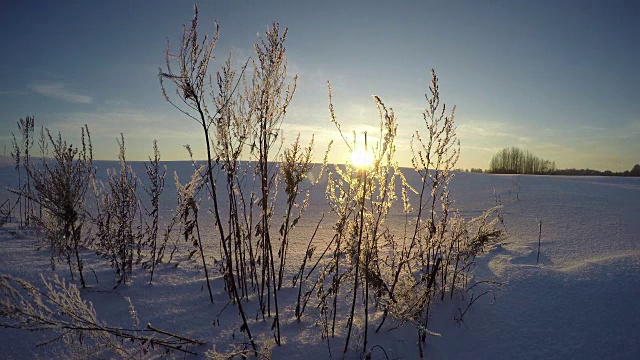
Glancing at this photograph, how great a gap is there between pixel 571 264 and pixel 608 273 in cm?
53

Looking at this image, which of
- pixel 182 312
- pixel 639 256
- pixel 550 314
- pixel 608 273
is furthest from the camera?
pixel 639 256

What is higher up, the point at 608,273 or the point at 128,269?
the point at 608,273

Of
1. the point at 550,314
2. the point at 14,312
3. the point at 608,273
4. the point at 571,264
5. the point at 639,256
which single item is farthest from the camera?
the point at 571,264

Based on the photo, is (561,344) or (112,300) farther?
(112,300)

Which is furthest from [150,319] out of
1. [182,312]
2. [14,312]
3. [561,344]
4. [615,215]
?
[615,215]

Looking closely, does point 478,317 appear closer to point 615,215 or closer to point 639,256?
point 639,256

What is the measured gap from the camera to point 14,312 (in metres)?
1.62

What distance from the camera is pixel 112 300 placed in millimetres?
3055

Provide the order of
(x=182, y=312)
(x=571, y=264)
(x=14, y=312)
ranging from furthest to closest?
(x=571, y=264) → (x=182, y=312) → (x=14, y=312)

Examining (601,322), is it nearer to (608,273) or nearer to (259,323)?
(608,273)

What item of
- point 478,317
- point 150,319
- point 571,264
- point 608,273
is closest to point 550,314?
point 478,317

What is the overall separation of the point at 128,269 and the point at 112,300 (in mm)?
735

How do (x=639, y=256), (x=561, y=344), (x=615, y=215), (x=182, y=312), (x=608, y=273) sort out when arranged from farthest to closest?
(x=615, y=215), (x=639, y=256), (x=608, y=273), (x=182, y=312), (x=561, y=344)

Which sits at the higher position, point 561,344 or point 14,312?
point 14,312
